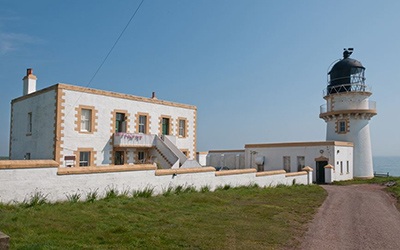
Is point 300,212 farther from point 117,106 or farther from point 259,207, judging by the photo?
point 117,106

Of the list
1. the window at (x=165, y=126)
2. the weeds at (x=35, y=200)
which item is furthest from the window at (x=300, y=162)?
the weeds at (x=35, y=200)

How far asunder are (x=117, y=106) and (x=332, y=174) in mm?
20024

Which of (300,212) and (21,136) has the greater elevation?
(21,136)

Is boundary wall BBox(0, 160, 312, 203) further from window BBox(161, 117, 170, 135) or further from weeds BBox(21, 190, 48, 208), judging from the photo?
window BBox(161, 117, 170, 135)

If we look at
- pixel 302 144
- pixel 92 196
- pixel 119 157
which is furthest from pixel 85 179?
pixel 302 144

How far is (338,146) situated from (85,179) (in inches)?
1001

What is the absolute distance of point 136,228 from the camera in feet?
26.7

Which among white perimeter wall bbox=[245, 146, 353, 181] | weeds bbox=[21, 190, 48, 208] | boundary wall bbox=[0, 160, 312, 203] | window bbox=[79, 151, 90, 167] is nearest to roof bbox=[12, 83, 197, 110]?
window bbox=[79, 151, 90, 167]

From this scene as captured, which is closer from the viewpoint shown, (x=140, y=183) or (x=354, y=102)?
(x=140, y=183)

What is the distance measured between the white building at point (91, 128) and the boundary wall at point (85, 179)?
8.00 meters

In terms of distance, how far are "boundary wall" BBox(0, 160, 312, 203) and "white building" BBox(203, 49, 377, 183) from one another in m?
15.2

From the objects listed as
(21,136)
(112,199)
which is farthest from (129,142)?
(112,199)

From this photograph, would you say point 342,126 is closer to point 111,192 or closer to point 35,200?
point 111,192

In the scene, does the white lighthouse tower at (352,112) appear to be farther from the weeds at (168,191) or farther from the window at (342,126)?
the weeds at (168,191)
